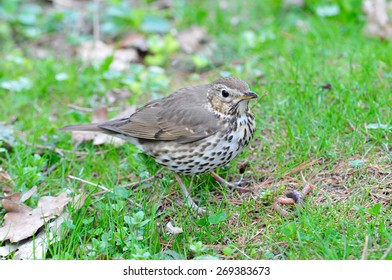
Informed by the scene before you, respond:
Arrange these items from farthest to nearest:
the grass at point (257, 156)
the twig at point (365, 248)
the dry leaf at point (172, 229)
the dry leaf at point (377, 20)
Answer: the dry leaf at point (377, 20) < the dry leaf at point (172, 229) < the grass at point (257, 156) < the twig at point (365, 248)

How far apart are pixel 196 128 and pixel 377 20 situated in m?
3.32

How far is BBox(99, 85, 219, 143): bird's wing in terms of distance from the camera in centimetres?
446

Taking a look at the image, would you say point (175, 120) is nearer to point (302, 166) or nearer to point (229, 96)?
point (229, 96)

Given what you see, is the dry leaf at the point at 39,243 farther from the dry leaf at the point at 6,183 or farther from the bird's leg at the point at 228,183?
the bird's leg at the point at 228,183

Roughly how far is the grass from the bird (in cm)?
26

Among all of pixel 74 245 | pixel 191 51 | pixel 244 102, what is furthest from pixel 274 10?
pixel 74 245

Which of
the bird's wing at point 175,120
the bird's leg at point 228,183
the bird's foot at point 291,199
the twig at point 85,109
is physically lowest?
the twig at point 85,109

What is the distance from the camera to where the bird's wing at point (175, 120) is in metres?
4.46

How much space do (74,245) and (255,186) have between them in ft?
4.79

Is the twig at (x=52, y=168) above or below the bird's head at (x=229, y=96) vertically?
below

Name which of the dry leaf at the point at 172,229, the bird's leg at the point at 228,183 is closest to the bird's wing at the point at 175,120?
the bird's leg at the point at 228,183

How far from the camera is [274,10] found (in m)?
7.67

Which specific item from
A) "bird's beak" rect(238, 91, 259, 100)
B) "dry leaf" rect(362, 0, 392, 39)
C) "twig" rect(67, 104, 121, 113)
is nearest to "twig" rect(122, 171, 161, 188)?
"bird's beak" rect(238, 91, 259, 100)
